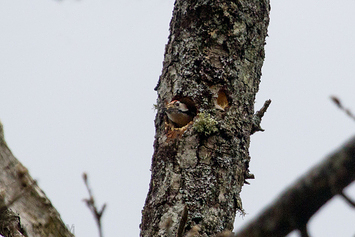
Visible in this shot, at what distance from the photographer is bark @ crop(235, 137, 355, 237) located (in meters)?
1.03

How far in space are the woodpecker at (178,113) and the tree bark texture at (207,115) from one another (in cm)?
4

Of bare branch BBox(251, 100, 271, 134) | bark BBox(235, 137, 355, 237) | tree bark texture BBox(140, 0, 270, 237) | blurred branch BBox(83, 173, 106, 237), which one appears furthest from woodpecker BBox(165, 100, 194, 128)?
bark BBox(235, 137, 355, 237)

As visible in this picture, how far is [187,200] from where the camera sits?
9.79 ft

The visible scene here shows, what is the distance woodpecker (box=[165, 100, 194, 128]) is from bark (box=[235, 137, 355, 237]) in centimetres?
218

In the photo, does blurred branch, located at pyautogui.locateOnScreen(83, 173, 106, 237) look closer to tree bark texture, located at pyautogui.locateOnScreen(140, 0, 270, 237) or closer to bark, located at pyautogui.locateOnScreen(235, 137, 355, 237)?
bark, located at pyautogui.locateOnScreen(235, 137, 355, 237)

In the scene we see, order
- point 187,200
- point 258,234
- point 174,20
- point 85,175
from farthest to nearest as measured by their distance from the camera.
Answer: point 174,20 < point 187,200 < point 85,175 < point 258,234

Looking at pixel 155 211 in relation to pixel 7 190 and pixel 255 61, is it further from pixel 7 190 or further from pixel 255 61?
pixel 255 61

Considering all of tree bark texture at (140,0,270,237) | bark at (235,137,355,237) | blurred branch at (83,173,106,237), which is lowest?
bark at (235,137,355,237)

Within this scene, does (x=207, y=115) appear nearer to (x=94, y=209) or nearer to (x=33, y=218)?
(x=33, y=218)

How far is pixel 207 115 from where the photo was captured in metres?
3.25

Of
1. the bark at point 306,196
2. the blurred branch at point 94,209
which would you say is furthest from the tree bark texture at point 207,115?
the bark at point 306,196

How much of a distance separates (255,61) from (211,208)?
1.14 m

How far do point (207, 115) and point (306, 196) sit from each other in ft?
7.22

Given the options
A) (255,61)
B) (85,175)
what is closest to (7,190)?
(85,175)
